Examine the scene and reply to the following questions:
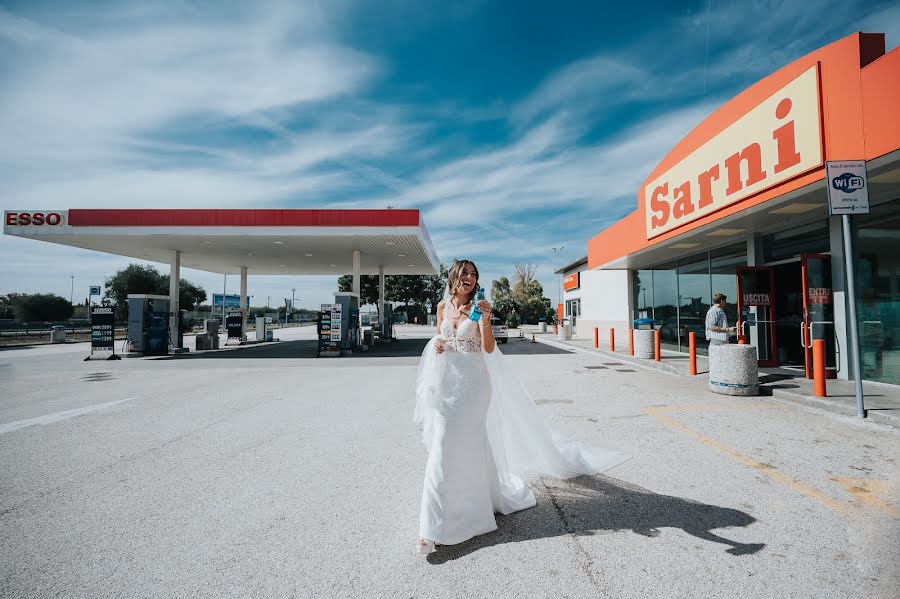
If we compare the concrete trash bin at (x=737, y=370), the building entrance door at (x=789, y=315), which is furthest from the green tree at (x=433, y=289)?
the concrete trash bin at (x=737, y=370)

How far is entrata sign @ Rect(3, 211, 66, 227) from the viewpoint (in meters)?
17.2

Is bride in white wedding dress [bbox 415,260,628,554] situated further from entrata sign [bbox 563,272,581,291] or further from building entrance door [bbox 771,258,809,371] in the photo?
entrata sign [bbox 563,272,581,291]

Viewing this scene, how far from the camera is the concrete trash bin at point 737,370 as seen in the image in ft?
26.5

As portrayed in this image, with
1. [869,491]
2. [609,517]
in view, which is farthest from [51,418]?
[869,491]

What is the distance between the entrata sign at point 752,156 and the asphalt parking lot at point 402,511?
4.42 metres

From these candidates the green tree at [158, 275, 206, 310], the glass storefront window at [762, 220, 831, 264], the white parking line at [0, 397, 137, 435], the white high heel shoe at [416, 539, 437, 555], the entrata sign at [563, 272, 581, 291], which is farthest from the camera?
the green tree at [158, 275, 206, 310]

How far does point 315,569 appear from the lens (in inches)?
107

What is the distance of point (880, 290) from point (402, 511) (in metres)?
10.2

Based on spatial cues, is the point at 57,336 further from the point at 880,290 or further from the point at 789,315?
the point at 880,290

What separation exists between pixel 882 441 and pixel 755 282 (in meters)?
7.57

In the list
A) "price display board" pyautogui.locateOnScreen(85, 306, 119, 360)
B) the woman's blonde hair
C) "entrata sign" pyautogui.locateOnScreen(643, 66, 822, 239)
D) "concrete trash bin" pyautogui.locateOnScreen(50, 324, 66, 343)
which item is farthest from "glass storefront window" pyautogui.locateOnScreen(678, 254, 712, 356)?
"concrete trash bin" pyautogui.locateOnScreen(50, 324, 66, 343)

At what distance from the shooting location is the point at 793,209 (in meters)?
9.71

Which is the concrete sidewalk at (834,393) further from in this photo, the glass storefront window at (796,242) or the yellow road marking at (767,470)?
the glass storefront window at (796,242)

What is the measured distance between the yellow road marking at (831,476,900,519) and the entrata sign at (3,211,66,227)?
23.6 m
